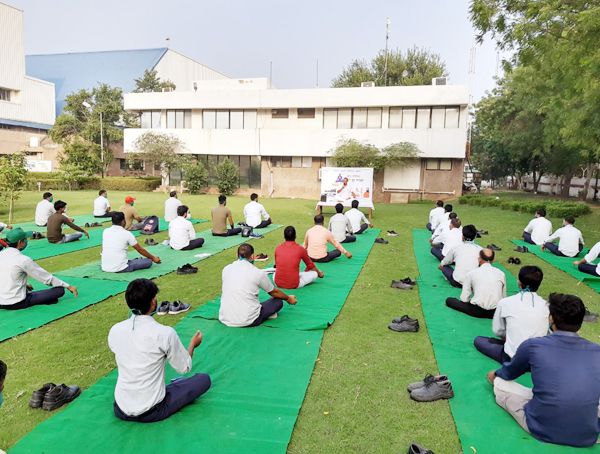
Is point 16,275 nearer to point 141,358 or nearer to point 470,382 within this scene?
point 141,358

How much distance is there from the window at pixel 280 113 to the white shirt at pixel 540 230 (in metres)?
21.7

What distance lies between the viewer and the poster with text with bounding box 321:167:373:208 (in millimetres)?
19391

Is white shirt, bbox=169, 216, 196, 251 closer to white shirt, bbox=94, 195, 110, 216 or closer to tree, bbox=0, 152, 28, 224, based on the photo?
white shirt, bbox=94, 195, 110, 216

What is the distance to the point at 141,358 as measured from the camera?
333 centimetres

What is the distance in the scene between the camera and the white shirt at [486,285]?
5770 mm

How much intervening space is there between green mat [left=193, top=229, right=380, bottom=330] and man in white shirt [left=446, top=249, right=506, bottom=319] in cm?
186

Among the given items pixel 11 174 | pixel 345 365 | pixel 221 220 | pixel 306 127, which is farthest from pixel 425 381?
pixel 306 127

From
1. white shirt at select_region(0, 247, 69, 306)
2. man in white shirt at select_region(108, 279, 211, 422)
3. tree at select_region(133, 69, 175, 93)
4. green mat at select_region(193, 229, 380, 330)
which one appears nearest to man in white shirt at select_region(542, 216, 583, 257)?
green mat at select_region(193, 229, 380, 330)

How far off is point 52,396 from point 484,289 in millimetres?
5186

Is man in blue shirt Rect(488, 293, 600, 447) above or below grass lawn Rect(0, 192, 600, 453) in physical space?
above

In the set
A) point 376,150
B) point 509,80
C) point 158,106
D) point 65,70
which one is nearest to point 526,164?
point 509,80

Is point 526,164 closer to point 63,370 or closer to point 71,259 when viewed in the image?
point 71,259

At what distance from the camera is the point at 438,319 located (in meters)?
6.03

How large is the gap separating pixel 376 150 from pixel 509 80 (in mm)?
12207
